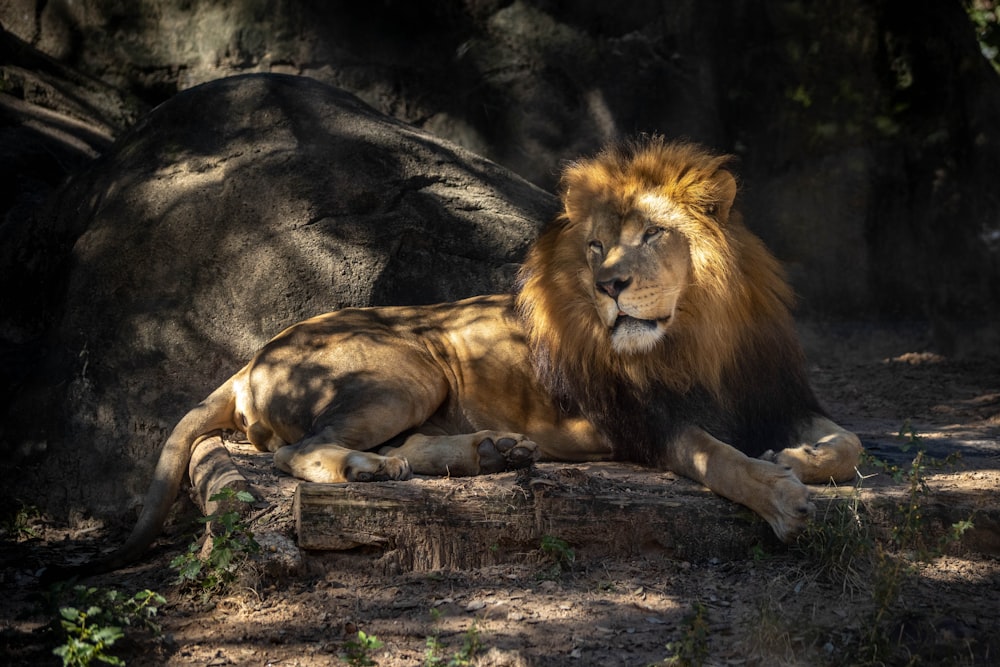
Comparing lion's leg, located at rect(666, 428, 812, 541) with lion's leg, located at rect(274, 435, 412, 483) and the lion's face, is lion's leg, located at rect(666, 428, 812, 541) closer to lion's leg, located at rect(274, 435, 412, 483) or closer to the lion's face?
the lion's face

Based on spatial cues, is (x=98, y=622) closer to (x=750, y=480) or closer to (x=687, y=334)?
(x=750, y=480)

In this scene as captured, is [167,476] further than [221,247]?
No

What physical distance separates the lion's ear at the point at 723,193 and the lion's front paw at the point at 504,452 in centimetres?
123

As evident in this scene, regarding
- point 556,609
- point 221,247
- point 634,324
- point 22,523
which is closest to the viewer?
point 556,609

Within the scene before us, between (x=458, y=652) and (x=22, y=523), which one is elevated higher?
(x=22, y=523)

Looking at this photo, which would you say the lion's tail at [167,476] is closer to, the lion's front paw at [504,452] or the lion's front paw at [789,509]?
the lion's front paw at [504,452]

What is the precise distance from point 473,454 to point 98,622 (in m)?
1.63

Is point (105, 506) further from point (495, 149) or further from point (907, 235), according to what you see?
point (907, 235)

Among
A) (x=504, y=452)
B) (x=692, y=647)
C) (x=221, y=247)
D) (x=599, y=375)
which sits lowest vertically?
(x=692, y=647)

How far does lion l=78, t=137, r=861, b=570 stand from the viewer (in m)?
4.35

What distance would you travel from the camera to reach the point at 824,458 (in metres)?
4.38

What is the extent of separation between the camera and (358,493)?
154 inches

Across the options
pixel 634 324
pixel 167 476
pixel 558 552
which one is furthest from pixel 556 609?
pixel 167 476

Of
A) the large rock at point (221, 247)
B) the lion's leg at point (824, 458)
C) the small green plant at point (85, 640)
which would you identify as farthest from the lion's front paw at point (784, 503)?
the large rock at point (221, 247)
